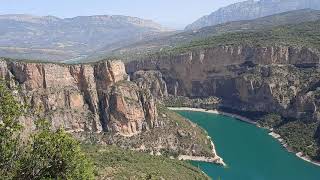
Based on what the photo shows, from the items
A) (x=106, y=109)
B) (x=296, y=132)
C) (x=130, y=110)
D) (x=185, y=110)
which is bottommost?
(x=185, y=110)

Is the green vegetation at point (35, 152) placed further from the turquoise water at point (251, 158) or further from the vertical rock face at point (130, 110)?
the vertical rock face at point (130, 110)

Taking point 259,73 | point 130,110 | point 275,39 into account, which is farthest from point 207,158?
point 275,39

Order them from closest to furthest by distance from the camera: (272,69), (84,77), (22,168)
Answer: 1. (22,168)
2. (84,77)
3. (272,69)

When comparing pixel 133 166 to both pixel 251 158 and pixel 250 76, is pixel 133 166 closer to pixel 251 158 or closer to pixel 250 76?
pixel 251 158

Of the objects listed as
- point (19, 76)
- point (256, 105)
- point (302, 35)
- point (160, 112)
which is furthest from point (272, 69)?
point (19, 76)

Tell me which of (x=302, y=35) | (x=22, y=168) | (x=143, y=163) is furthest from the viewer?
(x=302, y=35)

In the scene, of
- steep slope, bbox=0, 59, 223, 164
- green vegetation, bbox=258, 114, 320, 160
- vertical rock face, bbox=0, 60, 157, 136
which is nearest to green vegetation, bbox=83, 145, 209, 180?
steep slope, bbox=0, 59, 223, 164

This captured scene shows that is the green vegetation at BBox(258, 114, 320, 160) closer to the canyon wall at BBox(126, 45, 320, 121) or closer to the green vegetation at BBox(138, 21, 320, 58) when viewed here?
the canyon wall at BBox(126, 45, 320, 121)

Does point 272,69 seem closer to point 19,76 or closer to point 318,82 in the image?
point 318,82
